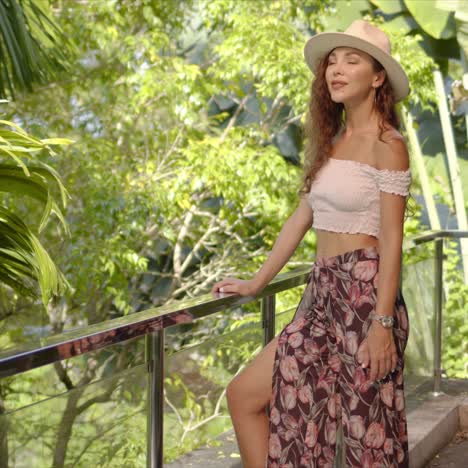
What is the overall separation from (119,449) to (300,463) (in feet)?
1.61

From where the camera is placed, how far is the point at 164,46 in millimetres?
8734

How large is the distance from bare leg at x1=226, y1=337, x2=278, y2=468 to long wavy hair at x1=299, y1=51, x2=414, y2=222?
1.58 ft

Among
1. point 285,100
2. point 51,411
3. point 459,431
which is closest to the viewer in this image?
point 51,411

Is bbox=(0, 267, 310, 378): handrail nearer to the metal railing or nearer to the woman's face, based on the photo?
the metal railing

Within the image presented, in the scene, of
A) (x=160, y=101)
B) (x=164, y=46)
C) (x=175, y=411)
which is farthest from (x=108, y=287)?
(x=175, y=411)

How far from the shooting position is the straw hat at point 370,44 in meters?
2.54

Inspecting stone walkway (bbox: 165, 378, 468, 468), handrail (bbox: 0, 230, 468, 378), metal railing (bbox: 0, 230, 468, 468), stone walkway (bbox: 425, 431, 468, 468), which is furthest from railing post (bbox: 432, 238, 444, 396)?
handrail (bbox: 0, 230, 468, 378)

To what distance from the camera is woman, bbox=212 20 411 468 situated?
247cm

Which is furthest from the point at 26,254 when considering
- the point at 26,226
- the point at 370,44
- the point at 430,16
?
the point at 430,16

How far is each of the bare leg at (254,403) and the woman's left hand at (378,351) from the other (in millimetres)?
233

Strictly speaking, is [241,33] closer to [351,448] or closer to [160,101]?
[160,101]

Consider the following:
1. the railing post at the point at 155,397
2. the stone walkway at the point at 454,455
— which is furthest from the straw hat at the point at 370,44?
the stone walkway at the point at 454,455

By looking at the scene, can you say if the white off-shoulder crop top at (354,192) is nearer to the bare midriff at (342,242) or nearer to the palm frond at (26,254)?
the bare midriff at (342,242)

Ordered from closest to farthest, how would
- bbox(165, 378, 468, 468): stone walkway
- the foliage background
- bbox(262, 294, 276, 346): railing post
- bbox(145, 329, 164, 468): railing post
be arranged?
bbox(145, 329, 164, 468): railing post
bbox(262, 294, 276, 346): railing post
bbox(165, 378, 468, 468): stone walkway
the foliage background
